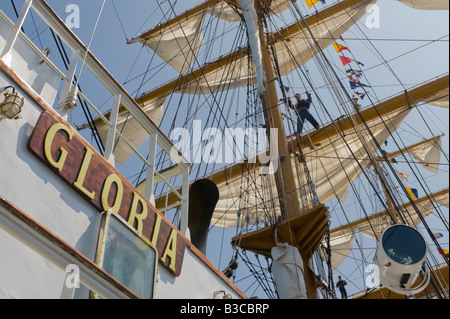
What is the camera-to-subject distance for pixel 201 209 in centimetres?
643

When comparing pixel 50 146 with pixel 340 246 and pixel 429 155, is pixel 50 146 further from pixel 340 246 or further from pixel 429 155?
pixel 340 246

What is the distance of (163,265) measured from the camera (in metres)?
4.41

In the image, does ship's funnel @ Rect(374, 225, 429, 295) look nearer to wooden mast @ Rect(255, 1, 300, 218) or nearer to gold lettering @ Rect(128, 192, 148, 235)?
gold lettering @ Rect(128, 192, 148, 235)

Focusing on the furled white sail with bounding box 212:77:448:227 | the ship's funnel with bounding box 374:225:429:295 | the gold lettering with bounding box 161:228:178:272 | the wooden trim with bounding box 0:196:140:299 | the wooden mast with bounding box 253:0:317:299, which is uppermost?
the furled white sail with bounding box 212:77:448:227

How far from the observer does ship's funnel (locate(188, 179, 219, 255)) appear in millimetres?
6254

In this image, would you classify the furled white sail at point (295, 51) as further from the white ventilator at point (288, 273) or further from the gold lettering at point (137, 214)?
the gold lettering at point (137, 214)

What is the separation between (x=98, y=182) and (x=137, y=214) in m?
0.51

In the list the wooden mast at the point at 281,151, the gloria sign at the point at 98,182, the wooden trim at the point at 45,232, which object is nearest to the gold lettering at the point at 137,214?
the gloria sign at the point at 98,182

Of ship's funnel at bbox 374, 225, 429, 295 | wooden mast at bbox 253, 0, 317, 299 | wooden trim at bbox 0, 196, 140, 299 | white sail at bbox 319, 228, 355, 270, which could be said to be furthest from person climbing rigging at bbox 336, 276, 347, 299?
wooden trim at bbox 0, 196, 140, 299

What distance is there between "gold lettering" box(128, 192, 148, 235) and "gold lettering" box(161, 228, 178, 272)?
37 centimetres

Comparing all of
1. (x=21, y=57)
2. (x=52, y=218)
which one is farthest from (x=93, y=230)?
(x=21, y=57)

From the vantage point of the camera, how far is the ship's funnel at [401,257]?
14.8ft

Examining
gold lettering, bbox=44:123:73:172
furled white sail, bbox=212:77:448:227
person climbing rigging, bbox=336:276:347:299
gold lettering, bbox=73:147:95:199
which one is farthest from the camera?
person climbing rigging, bbox=336:276:347:299
